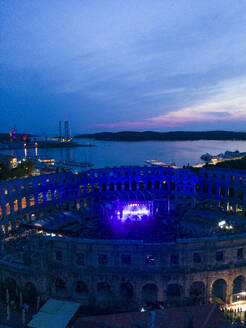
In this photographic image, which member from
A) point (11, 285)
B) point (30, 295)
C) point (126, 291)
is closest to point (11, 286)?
point (11, 285)

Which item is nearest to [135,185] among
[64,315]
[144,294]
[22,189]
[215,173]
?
[215,173]

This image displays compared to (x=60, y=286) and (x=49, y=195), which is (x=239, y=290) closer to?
(x=60, y=286)

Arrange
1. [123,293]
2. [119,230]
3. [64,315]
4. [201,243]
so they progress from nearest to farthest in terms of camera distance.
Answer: [64,315] → [201,243] → [123,293] → [119,230]

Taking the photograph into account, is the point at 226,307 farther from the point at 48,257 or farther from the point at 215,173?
the point at 215,173

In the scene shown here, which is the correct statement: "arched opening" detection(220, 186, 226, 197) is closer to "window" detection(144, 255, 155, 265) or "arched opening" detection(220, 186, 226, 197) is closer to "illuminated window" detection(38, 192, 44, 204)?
"window" detection(144, 255, 155, 265)

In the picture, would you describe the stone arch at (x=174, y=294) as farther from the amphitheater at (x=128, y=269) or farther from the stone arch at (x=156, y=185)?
the stone arch at (x=156, y=185)

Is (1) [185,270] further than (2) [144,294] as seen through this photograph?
No

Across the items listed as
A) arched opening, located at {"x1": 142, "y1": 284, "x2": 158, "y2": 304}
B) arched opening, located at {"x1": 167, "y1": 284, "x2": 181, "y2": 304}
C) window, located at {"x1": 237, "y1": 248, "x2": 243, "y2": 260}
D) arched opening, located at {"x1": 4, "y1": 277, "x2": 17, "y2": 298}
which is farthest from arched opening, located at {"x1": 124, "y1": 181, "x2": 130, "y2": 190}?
window, located at {"x1": 237, "y1": 248, "x2": 243, "y2": 260}

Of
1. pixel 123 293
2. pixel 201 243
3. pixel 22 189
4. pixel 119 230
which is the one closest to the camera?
pixel 201 243
